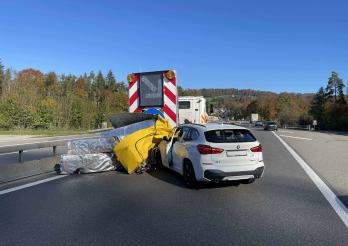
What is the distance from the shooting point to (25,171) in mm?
10906

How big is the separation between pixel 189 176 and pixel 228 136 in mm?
1264

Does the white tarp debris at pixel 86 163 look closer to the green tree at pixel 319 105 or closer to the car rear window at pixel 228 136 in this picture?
the car rear window at pixel 228 136

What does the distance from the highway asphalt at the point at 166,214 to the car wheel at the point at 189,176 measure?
0.19m

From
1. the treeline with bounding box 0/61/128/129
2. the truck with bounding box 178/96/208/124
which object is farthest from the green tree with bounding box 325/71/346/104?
the truck with bounding box 178/96/208/124

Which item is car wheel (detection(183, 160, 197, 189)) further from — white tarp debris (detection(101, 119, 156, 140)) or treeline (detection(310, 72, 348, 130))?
treeline (detection(310, 72, 348, 130))

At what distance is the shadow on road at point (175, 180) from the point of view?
9589 mm

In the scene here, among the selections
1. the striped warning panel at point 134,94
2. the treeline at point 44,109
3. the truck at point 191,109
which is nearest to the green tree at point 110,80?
the treeline at point 44,109

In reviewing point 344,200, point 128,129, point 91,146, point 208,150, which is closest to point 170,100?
point 128,129

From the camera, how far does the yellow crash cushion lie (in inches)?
443

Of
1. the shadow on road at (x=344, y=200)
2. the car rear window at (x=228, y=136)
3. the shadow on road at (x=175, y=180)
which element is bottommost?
the shadow on road at (x=344, y=200)

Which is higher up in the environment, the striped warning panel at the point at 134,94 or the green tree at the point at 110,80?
the green tree at the point at 110,80

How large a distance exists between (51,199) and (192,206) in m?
2.84

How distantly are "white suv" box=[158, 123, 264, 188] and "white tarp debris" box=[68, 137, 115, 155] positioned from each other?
2906 millimetres

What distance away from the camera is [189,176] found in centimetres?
931
